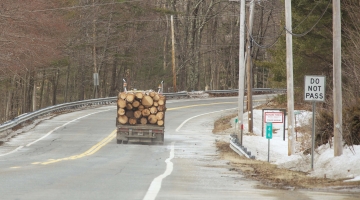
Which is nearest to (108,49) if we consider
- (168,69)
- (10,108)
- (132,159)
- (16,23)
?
(10,108)

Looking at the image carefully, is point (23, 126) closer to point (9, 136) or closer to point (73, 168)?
point (9, 136)

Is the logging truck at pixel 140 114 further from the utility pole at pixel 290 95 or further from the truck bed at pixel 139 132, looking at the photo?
the utility pole at pixel 290 95

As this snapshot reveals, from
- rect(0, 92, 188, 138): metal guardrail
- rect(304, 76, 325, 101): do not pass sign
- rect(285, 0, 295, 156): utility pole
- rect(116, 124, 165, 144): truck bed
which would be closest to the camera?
rect(304, 76, 325, 101): do not pass sign

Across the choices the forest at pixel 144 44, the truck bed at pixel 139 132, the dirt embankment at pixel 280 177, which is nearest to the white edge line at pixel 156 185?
the dirt embankment at pixel 280 177

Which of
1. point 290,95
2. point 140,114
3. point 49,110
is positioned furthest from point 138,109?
point 49,110

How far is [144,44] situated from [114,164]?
160 feet

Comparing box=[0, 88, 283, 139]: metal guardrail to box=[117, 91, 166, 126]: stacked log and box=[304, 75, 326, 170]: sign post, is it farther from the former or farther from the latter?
box=[304, 75, 326, 170]: sign post

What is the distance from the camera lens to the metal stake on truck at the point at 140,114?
103ft

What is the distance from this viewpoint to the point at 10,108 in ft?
193

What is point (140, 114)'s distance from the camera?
31.5 m

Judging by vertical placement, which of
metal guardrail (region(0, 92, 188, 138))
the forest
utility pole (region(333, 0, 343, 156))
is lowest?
metal guardrail (region(0, 92, 188, 138))

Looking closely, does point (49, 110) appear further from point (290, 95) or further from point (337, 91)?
point (337, 91)

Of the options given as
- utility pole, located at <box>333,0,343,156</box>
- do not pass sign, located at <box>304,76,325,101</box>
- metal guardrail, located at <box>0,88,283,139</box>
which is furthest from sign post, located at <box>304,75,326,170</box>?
metal guardrail, located at <box>0,88,283,139</box>

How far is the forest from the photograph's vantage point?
37806 mm
